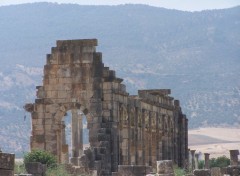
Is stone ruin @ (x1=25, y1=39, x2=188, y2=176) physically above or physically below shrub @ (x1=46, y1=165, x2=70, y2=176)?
above

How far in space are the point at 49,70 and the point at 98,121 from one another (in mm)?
3066

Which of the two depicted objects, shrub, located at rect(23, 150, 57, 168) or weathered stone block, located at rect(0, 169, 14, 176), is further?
shrub, located at rect(23, 150, 57, 168)

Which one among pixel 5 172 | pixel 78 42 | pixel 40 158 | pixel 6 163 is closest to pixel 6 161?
pixel 6 163

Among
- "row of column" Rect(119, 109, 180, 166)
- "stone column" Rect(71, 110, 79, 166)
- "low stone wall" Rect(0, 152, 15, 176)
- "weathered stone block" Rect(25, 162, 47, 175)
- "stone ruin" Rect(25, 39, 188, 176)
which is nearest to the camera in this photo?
"low stone wall" Rect(0, 152, 15, 176)

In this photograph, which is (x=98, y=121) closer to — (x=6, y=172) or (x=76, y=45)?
(x=76, y=45)

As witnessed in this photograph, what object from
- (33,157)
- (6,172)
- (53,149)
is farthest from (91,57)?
(6,172)

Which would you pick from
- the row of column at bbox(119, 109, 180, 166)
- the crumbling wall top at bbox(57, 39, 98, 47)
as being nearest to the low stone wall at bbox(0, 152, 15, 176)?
the crumbling wall top at bbox(57, 39, 98, 47)

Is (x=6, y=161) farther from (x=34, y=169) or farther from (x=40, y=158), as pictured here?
(x=40, y=158)

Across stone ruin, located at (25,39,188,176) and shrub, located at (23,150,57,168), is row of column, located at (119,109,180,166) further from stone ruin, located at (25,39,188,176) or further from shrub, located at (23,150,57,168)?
shrub, located at (23,150,57,168)

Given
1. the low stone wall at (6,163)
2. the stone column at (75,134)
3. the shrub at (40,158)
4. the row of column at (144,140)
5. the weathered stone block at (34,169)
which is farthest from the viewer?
the stone column at (75,134)

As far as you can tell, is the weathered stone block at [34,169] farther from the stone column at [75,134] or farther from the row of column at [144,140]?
the stone column at [75,134]

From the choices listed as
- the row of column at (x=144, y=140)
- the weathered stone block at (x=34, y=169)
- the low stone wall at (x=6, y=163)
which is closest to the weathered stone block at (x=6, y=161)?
the low stone wall at (x=6, y=163)

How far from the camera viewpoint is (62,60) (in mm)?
53125

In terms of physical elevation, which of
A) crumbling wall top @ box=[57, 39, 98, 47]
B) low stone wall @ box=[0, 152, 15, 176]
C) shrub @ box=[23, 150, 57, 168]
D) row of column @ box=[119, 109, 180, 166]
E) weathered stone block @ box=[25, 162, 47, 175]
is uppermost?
crumbling wall top @ box=[57, 39, 98, 47]
